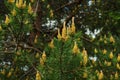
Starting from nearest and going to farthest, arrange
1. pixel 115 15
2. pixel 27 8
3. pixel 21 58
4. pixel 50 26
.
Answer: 1. pixel 27 8
2. pixel 21 58
3. pixel 115 15
4. pixel 50 26

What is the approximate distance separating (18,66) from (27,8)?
6.37 ft

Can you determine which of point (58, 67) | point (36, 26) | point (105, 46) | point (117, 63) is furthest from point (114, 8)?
point (58, 67)

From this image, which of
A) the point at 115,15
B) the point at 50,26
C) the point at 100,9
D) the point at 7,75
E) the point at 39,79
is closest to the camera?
the point at 39,79

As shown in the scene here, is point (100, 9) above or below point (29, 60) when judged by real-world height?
above

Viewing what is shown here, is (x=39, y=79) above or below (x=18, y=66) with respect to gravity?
above

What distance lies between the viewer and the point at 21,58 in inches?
283

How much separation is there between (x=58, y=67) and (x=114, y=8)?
216 inches

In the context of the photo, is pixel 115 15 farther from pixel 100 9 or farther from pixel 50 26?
pixel 50 26

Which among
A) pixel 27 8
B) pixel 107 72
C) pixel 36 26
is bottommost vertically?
pixel 107 72

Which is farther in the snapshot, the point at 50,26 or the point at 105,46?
the point at 50,26

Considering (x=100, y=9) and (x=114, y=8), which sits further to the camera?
(x=100, y=9)

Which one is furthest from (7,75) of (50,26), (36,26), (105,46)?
(50,26)

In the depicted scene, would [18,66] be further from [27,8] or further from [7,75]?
[27,8]

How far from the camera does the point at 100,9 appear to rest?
10.7m
